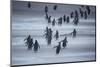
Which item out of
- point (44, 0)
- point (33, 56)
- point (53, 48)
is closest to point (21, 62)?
point (33, 56)

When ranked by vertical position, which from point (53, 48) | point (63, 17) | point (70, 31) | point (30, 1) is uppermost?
point (30, 1)

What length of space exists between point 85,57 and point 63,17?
57 cm

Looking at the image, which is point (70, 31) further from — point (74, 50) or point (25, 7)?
point (25, 7)

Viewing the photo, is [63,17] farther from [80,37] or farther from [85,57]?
[85,57]

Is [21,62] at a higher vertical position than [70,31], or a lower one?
lower

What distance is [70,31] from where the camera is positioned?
2.43 metres

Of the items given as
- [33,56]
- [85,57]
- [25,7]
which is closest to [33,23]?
[25,7]

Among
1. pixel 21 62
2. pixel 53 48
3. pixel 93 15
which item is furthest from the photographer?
pixel 93 15

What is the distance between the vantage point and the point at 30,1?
2.25m

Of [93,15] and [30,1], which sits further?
[93,15]

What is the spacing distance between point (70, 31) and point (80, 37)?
157mm

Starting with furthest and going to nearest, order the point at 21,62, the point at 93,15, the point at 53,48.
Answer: the point at 93,15, the point at 53,48, the point at 21,62

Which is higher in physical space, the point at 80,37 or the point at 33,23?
the point at 33,23

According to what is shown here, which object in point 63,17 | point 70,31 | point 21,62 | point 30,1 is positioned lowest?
point 21,62
